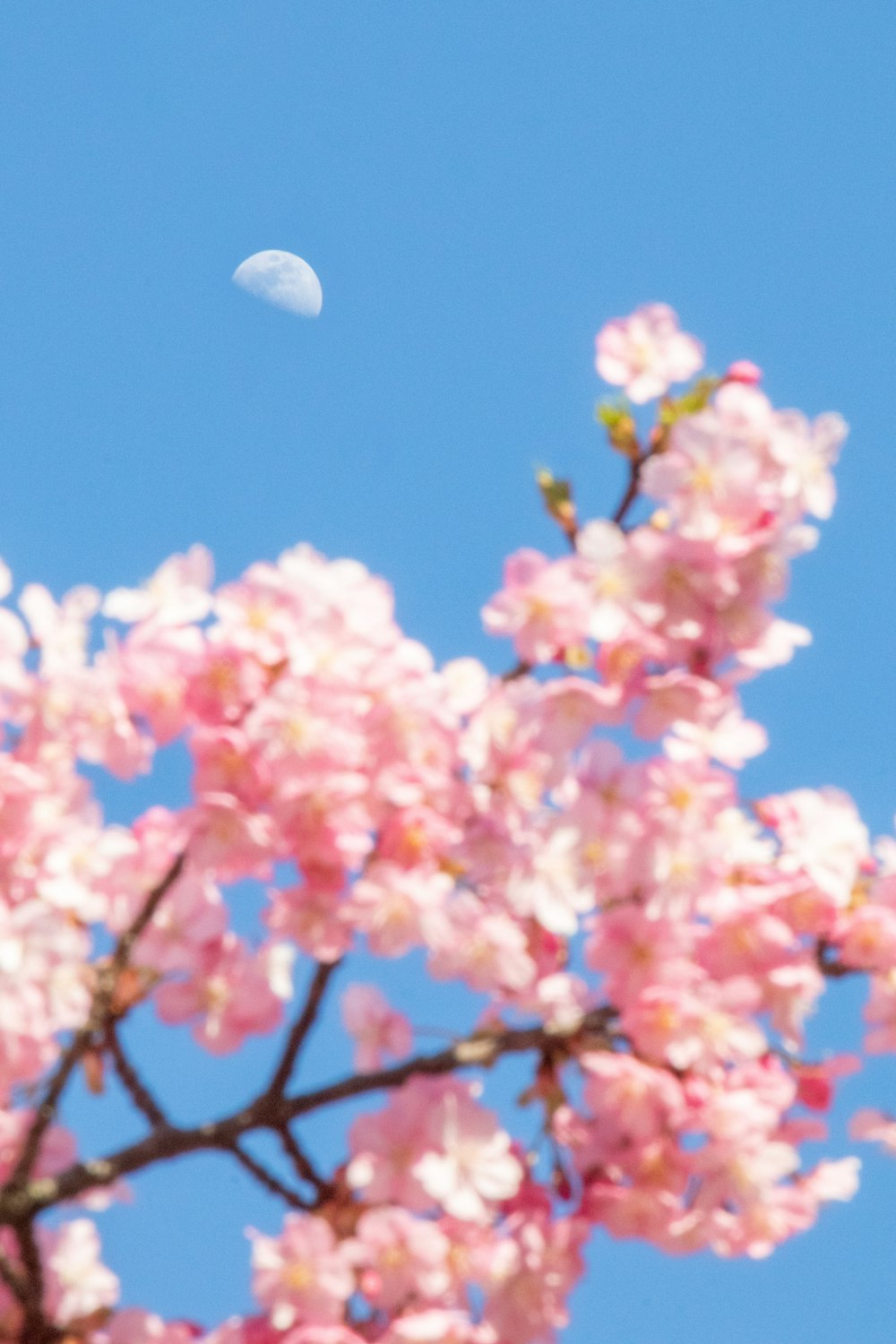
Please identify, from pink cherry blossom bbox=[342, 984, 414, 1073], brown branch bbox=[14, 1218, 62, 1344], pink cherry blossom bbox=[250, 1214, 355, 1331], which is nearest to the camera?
pink cherry blossom bbox=[250, 1214, 355, 1331]

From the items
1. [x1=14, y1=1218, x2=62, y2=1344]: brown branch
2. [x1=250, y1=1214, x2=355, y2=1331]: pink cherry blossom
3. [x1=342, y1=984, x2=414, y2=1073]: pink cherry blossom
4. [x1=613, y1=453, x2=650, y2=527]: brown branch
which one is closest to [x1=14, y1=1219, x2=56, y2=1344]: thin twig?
[x1=14, y1=1218, x2=62, y2=1344]: brown branch

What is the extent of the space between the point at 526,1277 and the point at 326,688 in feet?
4.27

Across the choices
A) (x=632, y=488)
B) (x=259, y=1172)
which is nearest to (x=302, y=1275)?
(x=259, y=1172)

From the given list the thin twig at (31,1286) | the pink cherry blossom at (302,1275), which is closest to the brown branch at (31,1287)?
the thin twig at (31,1286)

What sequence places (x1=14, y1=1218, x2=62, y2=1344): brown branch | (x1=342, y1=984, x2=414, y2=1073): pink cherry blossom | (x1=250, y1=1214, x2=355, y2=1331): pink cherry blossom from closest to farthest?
(x1=250, y1=1214, x2=355, y2=1331): pink cherry blossom → (x1=14, y1=1218, x2=62, y2=1344): brown branch → (x1=342, y1=984, x2=414, y2=1073): pink cherry blossom

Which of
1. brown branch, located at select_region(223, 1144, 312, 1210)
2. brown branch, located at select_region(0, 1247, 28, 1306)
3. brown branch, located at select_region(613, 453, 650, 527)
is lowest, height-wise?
brown branch, located at select_region(0, 1247, 28, 1306)

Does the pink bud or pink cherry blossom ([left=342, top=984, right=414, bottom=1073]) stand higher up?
the pink bud

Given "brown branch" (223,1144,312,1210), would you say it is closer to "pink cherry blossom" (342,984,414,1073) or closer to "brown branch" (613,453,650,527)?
"pink cherry blossom" (342,984,414,1073)

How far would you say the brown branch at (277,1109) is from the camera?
3203mm

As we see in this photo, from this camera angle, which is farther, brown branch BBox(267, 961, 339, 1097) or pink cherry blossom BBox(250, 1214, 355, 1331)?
brown branch BBox(267, 961, 339, 1097)

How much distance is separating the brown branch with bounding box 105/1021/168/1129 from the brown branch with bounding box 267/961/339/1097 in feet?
0.75

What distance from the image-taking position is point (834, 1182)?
364cm

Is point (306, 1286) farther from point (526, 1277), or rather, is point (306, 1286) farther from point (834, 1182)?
point (834, 1182)

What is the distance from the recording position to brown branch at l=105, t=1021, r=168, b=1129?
331cm
